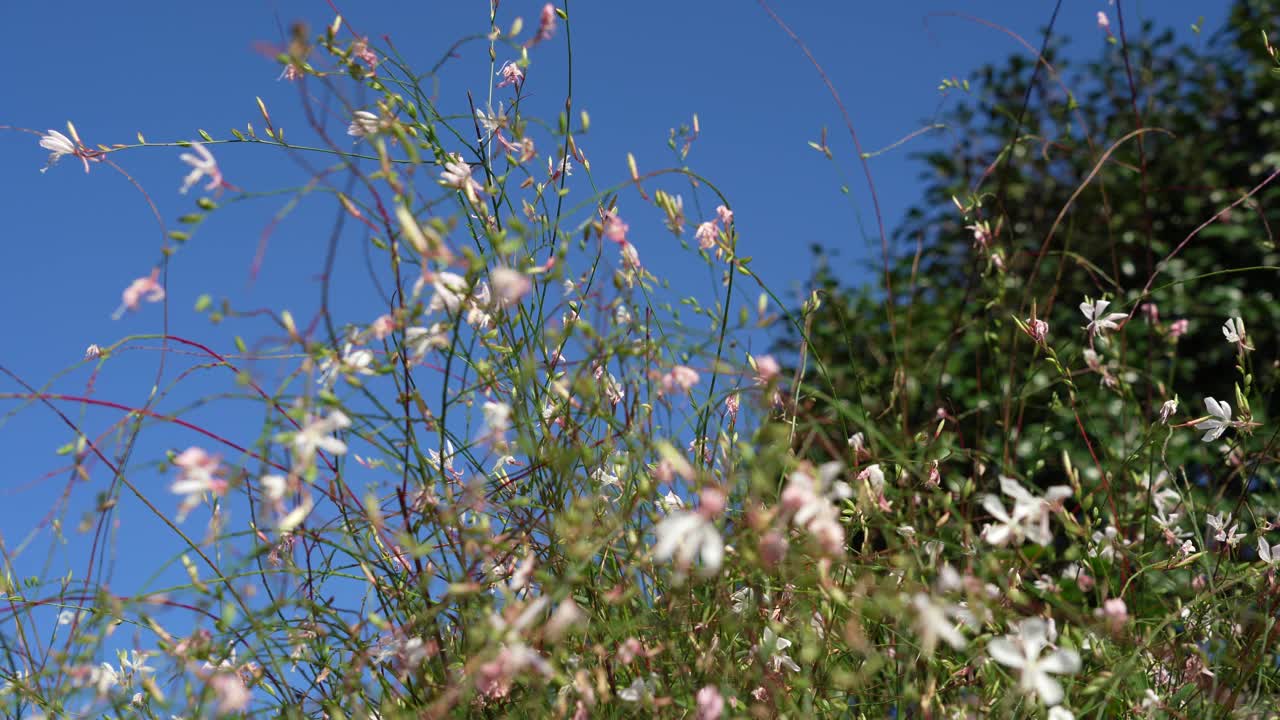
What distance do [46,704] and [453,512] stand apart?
97cm

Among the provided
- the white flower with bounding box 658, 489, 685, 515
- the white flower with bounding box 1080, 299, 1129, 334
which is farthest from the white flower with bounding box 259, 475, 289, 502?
the white flower with bounding box 1080, 299, 1129, 334

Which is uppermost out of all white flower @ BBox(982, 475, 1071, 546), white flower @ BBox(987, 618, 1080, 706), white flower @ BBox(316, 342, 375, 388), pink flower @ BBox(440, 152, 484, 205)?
pink flower @ BBox(440, 152, 484, 205)

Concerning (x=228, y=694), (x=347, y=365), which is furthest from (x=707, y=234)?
(x=228, y=694)

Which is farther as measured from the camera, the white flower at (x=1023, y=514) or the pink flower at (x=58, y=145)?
the pink flower at (x=58, y=145)

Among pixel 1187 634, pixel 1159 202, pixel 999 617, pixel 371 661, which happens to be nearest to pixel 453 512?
pixel 371 661

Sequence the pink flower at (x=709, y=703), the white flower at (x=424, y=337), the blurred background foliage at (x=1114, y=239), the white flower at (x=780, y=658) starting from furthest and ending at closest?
1. the blurred background foliage at (x=1114, y=239)
2. the white flower at (x=780, y=658)
3. the white flower at (x=424, y=337)
4. the pink flower at (x=709, y=703)

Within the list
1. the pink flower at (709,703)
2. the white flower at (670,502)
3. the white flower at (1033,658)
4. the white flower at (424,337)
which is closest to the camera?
the white flower at (1033,658)

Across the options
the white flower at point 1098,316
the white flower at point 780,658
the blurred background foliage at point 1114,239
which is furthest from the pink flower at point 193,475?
the blurred background foliage at point 1114,239

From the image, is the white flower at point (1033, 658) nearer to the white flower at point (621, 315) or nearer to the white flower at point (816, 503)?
the white flower at point (816, 503)

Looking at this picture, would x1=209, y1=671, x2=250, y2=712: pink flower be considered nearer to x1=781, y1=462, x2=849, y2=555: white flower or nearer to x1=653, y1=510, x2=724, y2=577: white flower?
x1=653, y1=510, x2=724, y2=577: white flower

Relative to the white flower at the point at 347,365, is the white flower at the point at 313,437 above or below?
below

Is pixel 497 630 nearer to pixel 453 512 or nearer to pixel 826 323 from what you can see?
pixel 453 512

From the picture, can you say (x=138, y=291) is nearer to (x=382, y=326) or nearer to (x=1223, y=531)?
(x=382, y=326)

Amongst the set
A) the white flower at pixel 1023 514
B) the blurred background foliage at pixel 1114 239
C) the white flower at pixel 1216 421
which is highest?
the blurred background foliage at pixel 1114 239
